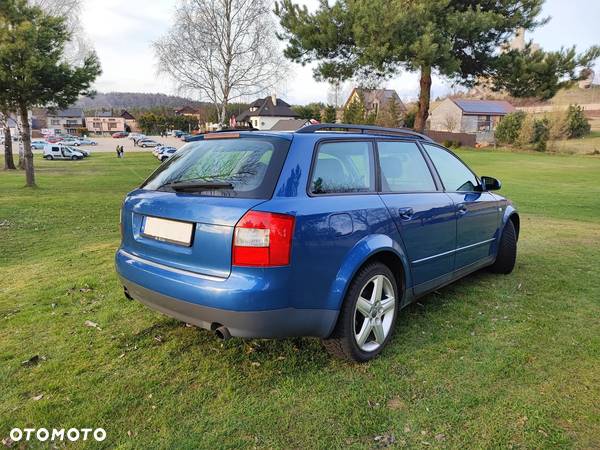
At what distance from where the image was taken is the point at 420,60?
44.5ft

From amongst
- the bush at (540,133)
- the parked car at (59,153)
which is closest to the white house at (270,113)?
the parked car at (59,153)

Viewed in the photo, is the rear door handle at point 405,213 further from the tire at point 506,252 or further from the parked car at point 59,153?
the parked car at point 59,153

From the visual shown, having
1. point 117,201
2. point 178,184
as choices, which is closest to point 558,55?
point 117,201

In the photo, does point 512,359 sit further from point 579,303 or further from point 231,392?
point 231,392

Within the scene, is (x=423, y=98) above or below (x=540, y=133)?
above

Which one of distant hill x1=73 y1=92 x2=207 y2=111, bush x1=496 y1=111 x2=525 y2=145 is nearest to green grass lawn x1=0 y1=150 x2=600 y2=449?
bush x1=496 y1=111 x2=525 y2=145

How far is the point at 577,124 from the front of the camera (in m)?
50.2

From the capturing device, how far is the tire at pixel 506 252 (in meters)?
5.07

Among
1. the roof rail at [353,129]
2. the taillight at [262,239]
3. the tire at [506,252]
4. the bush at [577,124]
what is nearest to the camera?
the taillight at [262,239]

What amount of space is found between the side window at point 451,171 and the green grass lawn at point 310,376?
1.13 meters

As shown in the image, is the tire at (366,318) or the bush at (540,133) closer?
the tire at (366,318)

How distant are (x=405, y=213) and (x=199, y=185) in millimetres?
1564

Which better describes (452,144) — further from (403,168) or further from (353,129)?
(353,129)

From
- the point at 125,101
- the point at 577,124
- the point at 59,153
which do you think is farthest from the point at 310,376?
the point at 125,101
